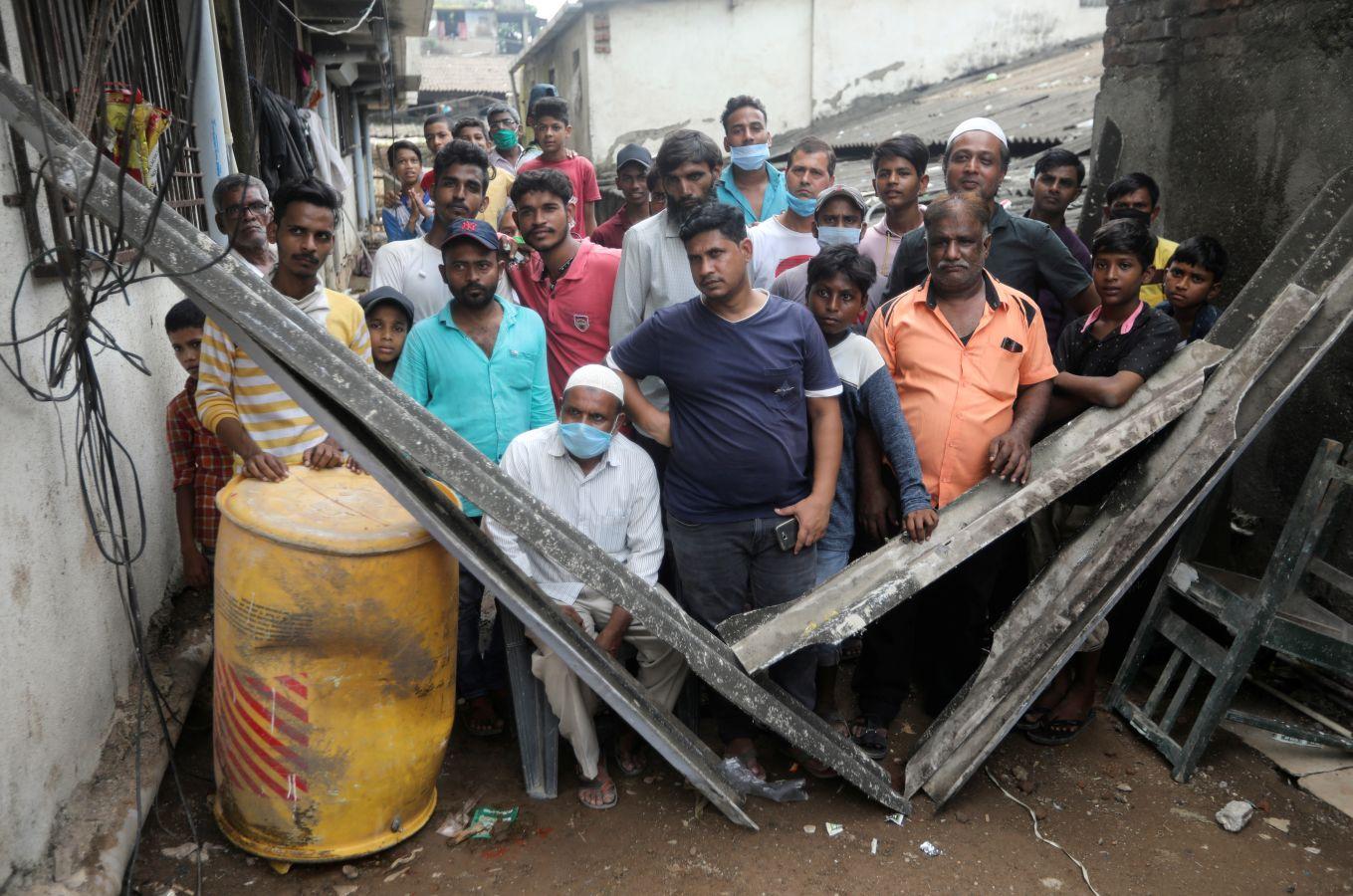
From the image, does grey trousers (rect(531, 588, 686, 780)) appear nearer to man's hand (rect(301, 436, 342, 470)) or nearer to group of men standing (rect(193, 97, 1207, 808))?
group of men standing (rect(193, 97, 1207, 808))

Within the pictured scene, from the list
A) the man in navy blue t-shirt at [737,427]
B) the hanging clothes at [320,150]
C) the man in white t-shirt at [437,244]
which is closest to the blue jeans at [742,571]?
the man in navy blue t-shirt at [737,427]

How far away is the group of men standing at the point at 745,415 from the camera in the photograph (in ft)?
10.3

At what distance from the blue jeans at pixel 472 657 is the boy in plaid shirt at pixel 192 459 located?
3.42 ft

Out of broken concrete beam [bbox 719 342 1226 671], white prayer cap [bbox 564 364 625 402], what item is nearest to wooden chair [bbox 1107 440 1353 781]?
broken concrete beam [bbox 719 342 1226 671]

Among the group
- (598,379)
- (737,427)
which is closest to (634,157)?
(598,379)

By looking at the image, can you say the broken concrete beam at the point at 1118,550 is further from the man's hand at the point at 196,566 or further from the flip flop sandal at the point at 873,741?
the man's hand at the point at 196,566

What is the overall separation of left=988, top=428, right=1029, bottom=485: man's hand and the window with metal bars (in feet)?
7.98

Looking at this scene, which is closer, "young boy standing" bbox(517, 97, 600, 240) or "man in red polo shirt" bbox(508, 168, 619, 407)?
"man in red polo shirt" bbox(508, 168, 619, 407)

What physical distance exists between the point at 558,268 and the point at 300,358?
1688 mm

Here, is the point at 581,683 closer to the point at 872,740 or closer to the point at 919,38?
the point at 872,740

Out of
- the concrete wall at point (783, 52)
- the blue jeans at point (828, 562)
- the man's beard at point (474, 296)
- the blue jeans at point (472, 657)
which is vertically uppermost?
the concrete wall at point (783, 52)

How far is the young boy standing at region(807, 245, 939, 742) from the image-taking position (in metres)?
3.15

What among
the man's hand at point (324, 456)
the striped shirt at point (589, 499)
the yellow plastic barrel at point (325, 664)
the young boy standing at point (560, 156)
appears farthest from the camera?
the young boy standing at point (560, 156)

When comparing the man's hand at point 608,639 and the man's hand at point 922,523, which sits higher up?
the man's hand at point 922,523
